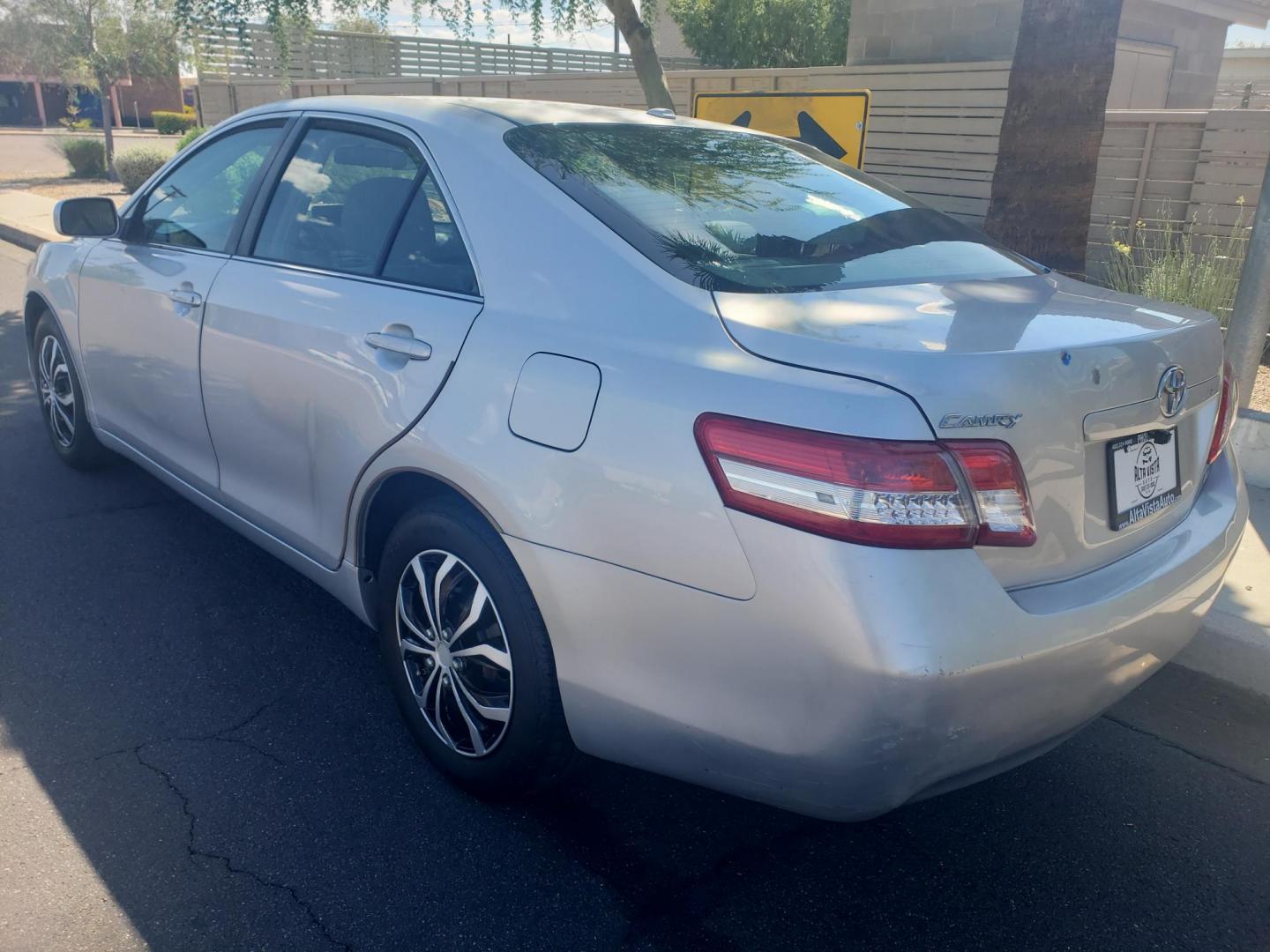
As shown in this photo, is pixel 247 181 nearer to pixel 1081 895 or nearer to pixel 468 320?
pixel 468 320

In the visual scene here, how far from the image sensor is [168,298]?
3.80 m

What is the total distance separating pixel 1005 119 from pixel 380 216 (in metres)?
3.94

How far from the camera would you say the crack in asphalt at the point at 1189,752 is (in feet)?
10.3

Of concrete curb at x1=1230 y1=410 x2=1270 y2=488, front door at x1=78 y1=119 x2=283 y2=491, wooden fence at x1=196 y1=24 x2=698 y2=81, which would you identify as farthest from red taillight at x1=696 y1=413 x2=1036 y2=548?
wooden fence at x1=196 y1=24 x2=698 y2=81

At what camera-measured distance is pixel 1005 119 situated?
5.73 m

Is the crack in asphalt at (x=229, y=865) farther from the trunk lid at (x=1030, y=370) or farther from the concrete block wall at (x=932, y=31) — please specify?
the concrete block wall at (x=932, y=31)

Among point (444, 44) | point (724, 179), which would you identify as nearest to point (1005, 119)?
point (724, 179)

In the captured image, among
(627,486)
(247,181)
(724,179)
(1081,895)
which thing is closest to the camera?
(627,486)

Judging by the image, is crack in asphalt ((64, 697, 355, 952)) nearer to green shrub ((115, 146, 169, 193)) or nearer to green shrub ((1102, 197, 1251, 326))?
green shrub ((1102, 197, 1251, 326))

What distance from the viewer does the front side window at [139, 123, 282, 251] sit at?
3.73 meters

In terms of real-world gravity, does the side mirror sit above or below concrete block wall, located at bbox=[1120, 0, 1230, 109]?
below

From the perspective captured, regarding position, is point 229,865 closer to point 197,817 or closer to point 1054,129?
point 197,817

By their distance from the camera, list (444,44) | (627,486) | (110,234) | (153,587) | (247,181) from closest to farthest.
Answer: (627,486), (247,181), (153,587), (110,234), (444,44)

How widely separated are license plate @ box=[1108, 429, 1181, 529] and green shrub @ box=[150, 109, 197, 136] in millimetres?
47039
